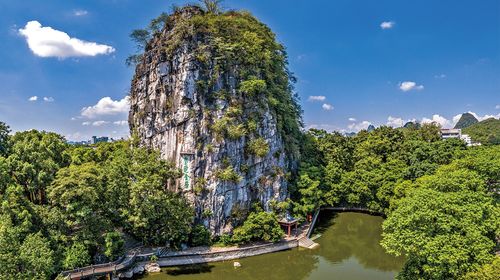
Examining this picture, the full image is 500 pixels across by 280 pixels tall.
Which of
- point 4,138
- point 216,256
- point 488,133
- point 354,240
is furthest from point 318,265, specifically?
point 488,133

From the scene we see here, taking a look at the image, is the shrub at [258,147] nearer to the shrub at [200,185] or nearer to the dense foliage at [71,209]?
the shrub at [200,185]

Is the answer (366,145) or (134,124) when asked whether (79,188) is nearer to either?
(134,124)

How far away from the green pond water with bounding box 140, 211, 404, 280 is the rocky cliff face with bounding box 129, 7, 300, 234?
11.5ft

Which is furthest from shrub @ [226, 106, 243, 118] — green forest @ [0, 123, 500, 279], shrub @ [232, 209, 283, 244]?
shrub @ [232, 209, 283, 244]

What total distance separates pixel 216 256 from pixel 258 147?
26.7 feet

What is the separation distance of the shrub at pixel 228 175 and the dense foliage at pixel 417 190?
5753 millimetres

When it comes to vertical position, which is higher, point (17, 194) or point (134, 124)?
point (134, 124)

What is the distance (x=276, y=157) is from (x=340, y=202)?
10.3 metres

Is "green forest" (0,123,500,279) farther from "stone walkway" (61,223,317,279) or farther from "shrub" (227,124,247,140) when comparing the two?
"shrub" (227,124,247,140)

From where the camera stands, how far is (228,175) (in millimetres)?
21438

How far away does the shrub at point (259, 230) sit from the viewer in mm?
20828

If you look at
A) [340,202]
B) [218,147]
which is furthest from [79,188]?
[340,202]

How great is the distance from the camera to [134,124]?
85.6ft

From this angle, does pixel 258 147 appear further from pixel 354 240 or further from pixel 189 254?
pixel 354 240
